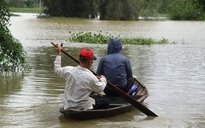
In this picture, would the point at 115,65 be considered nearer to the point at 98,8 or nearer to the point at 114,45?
the point at 114,45

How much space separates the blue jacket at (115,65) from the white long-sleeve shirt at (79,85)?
1160 millimetres

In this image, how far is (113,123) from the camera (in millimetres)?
8430

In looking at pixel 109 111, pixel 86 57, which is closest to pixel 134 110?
pixel 109 111

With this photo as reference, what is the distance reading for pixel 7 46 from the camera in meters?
12.9

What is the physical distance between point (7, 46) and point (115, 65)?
4641mm

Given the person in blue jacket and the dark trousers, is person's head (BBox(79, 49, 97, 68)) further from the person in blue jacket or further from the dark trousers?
the person in blue jacket

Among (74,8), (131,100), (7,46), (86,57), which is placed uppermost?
(86,57)

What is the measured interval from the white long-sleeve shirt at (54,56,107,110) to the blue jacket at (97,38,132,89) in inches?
45.7

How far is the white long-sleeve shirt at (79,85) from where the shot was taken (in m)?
7.90

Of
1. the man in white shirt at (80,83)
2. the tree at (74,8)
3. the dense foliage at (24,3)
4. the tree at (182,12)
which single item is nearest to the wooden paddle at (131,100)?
the man in white shirt at (80,83)

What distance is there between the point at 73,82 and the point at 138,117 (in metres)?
1.76

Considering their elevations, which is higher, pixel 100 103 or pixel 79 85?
pixel 79 85

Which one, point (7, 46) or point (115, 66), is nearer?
point (115, 66)

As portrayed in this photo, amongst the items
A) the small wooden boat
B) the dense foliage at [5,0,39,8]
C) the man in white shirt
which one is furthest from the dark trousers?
the dense foliage at [5,0,39,8]
